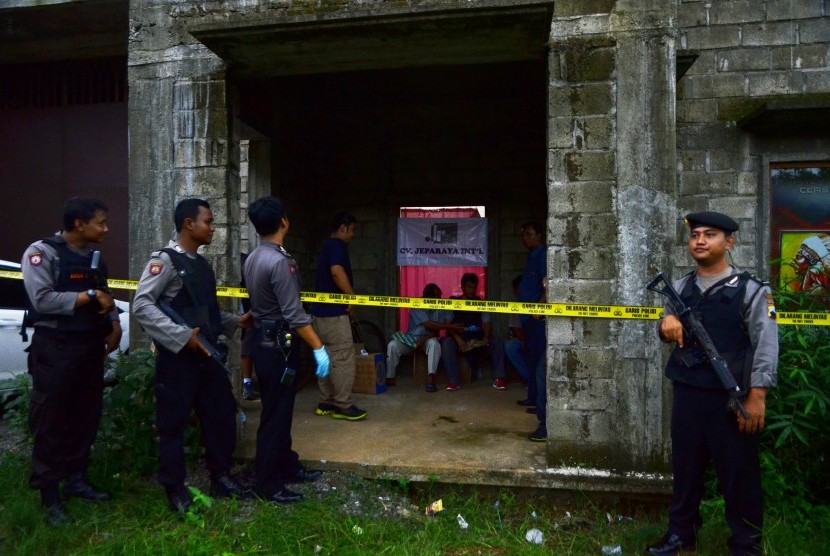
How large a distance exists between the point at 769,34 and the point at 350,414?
519 centimetres

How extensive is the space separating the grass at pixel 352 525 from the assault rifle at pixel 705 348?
904 millimetres

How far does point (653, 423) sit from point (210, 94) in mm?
3962

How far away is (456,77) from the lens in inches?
303

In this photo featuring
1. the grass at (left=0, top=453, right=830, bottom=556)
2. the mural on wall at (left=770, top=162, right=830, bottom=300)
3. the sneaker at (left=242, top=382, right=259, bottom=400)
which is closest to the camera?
the grass at (left=0, top=453, right=830, bottom=556)

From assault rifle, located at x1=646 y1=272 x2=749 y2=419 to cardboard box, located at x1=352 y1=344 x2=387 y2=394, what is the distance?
3869 millimetres

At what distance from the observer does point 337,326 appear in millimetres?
5582

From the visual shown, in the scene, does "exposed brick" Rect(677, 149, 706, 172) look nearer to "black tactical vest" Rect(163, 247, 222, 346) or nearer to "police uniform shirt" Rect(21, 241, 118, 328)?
→ "black tactical vest" Rect(163, 247, 222, 346)

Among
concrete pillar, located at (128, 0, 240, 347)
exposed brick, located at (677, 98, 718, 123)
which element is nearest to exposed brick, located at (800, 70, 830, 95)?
exposed brick, located at (677, 98, 718, 123)

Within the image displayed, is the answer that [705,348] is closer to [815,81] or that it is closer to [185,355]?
[185,355]

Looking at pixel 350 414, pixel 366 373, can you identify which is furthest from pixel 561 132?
pixel 366 373

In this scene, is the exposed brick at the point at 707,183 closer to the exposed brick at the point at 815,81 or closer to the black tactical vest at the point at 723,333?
the exposed brick at the point at 815,81

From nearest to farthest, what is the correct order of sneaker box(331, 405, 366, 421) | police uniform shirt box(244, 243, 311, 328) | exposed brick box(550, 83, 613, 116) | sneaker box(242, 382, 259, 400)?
police uniform shirt box(244, 243, 311, 328), exposed brick box(550, 83, 613, 116), sneaker box(331, 405, 366, 421), sneaker box(242, 382, 259, 400)

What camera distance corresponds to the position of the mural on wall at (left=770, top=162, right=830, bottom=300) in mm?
5824

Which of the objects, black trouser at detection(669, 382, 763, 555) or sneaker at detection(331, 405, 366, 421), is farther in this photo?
sneaker at detection(331, 405, 366, 421)
